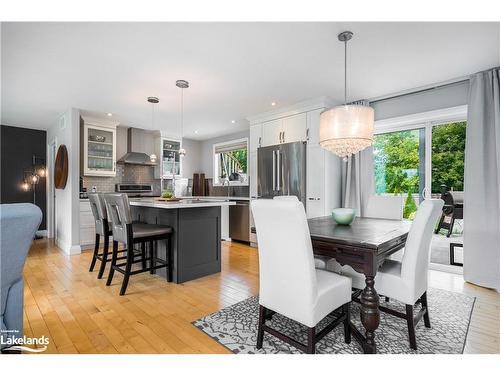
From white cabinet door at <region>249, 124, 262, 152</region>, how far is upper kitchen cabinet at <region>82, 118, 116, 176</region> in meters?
2.69

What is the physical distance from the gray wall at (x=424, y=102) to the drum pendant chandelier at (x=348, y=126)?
1.73m

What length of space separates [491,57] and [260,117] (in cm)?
302

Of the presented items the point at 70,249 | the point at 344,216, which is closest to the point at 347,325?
the point at 344,216

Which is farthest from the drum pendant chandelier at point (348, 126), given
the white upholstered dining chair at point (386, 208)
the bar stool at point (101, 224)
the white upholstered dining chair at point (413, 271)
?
the bar stool at point (101, 224)

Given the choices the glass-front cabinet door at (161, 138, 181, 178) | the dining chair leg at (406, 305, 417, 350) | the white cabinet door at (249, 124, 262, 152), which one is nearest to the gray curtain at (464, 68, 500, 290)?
the dining chair leg at (406, 305, 417, 350)

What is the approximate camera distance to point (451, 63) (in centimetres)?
269

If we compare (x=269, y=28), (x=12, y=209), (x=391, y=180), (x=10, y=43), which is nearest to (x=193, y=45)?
(x=269, y=28)

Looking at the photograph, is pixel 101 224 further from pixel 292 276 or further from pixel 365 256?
pixel 365 256

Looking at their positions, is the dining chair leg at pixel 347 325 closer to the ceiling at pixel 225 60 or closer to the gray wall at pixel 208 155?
the ceiling at pixel 225 60

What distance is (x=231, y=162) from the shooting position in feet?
20.2

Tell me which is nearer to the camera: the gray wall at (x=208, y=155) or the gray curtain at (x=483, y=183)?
the gray curtain at (x=483, y=183)

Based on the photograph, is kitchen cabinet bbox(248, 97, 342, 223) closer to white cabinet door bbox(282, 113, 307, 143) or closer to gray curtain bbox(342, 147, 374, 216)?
white cabinet door bbox(282, 113, 307, 143)

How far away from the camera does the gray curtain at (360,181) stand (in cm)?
381

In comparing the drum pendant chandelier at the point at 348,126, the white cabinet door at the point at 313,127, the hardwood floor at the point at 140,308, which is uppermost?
the white cabinet door at the point at 313,127
